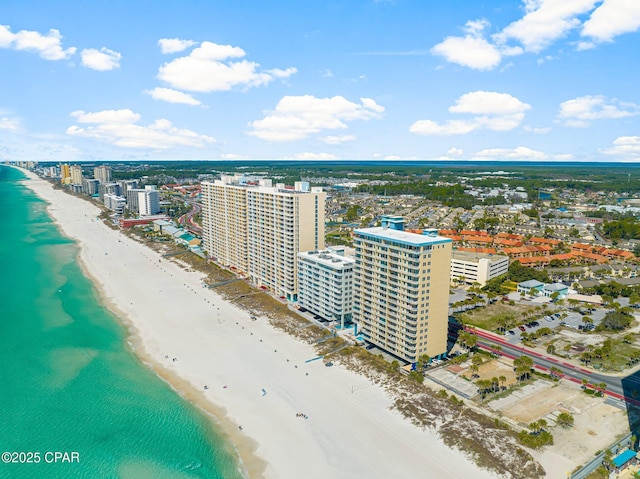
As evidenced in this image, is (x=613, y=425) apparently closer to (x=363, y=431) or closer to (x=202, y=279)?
(x=363, y=431)

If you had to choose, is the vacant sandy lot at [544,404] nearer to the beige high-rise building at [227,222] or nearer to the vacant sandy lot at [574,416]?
the vacant sandy lot at [574,416]

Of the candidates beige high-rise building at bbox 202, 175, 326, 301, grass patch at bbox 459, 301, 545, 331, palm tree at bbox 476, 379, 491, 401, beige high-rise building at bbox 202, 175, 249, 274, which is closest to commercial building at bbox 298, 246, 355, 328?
beige high-rise building at bbox 202, 175, 326, 301

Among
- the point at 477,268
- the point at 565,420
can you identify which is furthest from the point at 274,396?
the point at 477,268

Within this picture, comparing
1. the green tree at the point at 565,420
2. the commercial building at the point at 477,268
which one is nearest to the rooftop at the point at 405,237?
the green tree at the point at 565,420

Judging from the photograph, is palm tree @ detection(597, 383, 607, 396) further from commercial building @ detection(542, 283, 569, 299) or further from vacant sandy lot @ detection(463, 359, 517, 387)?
commercial building @ detection(542, 283, 569, 299)

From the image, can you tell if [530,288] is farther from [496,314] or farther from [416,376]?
[416,376]

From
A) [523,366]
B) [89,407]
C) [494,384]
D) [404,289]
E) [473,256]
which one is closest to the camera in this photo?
[89,407]
